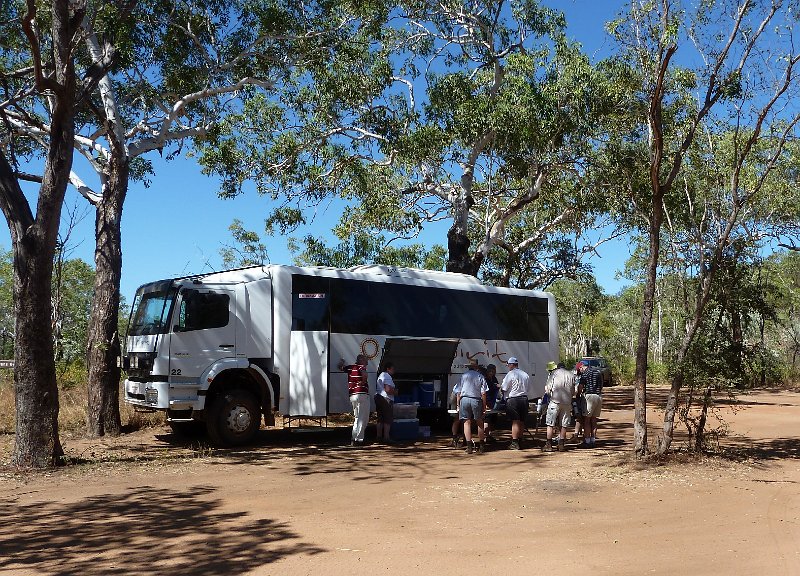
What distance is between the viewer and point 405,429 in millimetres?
15320

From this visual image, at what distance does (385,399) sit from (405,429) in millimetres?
1290

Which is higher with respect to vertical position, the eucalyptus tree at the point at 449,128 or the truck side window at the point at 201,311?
the eucalyptus tree at the point at 449,128

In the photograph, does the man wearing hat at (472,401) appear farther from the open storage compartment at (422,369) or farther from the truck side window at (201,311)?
the truck side window at (201,311)

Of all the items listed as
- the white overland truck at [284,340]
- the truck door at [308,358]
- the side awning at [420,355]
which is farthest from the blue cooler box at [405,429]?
the truck door at [308,358]

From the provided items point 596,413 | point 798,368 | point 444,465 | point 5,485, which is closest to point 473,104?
point 596,413

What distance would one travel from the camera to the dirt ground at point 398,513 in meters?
6.24

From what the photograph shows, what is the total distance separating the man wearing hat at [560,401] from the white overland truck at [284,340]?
358 cm

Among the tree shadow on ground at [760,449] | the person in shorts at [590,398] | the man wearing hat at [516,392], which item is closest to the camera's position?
the tree shadow on ground at [760,449]

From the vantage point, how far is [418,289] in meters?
16.4

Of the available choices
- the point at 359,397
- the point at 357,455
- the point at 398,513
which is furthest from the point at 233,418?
the point at 398,513

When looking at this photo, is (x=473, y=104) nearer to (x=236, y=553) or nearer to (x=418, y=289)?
(x=418, y=289)

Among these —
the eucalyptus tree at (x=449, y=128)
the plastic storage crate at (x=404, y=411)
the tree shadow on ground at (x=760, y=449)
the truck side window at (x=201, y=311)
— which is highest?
the eucalyptus tree at (x=449, y=128)

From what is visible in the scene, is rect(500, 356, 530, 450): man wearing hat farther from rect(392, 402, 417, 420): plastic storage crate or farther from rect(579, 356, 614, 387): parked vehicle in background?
rect(579, 356, 614, 387): parked vehicle in background

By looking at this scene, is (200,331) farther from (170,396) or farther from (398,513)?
(398,513)
